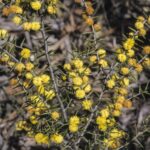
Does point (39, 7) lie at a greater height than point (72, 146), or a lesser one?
greater

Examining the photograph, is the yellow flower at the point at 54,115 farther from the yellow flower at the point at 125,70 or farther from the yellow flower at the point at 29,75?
the yellow flower at the point at 125,70

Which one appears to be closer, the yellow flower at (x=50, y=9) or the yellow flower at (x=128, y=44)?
the yellow flower at (x=50, y=9)

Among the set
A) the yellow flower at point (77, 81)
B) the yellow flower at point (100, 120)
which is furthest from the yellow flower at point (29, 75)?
the yellow flower at point (100, 120)

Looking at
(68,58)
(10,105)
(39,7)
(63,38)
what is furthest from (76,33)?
(39,7)

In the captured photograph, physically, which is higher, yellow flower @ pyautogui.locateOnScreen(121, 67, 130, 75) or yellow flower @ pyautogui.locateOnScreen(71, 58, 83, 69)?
yellow flower @ pyautogui.locateOnScreen(71, 58, 83, 69)

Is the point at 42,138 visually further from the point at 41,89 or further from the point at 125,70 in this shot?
the point at 125,70

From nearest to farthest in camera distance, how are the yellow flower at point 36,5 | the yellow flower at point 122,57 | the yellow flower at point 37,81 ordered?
1. the yellow flower at point 36,5
2. the yellow flower at point 37,81
3. the yellow flower at point 122,57

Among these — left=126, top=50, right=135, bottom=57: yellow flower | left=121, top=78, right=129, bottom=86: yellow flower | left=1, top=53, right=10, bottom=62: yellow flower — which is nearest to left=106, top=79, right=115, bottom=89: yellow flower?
left=121, top=78, right=129, bottom=86: yellow flower

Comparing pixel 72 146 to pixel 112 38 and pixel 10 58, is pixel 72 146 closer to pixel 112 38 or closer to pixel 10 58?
pixel 10 58

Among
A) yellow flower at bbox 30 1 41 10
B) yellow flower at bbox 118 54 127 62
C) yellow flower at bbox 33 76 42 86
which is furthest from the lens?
yellow flower at bbox 118 54 127 62

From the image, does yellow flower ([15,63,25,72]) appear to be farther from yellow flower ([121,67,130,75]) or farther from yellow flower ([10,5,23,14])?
yellow flower ([121,67,130,75])

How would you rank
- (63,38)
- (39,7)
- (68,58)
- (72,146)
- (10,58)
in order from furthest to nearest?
(63,38)
(68,58)
(72,146)
(10,58)
(39,7)
